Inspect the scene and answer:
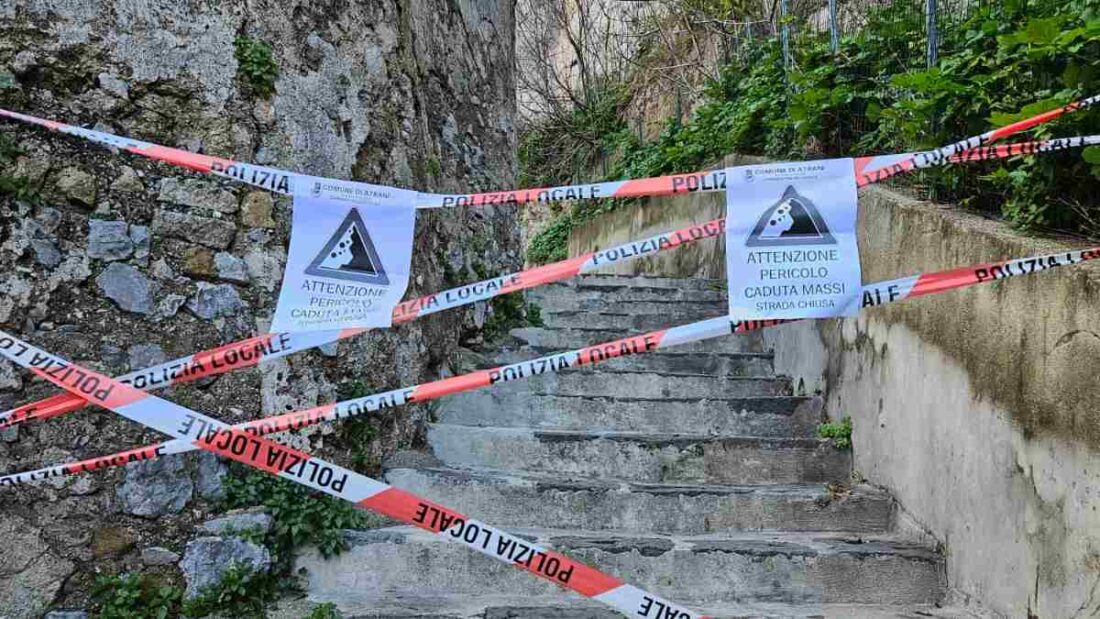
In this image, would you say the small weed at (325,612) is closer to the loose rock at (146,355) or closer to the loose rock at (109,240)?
the loose rock at (146,355)

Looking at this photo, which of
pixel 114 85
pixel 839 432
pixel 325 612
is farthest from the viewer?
pixel 839 432

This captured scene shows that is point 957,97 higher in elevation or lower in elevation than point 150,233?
higher

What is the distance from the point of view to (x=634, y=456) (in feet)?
11.4

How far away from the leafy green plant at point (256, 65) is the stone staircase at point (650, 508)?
1.51 m

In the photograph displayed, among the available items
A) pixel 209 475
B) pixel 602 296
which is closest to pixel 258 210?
pixel 209 475

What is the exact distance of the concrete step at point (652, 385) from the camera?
419cm

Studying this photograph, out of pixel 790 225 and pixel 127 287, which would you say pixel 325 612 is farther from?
pixel 790 225

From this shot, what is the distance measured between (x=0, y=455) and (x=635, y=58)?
9.07 meters

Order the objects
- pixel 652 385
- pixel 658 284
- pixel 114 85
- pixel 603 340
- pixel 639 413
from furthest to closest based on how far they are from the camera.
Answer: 1. pixel 658 284
2. pixel 603 340
3. pixel 652 385
4. pixel 639 413
5. pixel 114 85

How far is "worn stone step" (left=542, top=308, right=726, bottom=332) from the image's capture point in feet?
16.5

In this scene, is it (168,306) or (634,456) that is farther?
(634,456)

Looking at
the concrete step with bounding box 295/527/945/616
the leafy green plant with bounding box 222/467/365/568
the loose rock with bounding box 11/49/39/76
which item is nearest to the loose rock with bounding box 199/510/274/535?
the leafy green plant with bounding box 222/467/365/568

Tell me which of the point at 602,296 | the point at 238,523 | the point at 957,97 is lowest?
the point at 238,523

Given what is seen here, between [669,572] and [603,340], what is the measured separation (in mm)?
2082
